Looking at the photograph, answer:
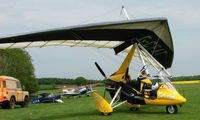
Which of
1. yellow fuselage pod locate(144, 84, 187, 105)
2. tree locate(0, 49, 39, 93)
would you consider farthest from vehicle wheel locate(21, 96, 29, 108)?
tree locate(0, 49, 39, 93)

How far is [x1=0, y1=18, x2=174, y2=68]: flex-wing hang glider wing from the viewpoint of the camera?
31.4 ft

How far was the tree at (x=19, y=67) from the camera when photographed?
4675cm

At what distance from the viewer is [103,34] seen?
11.4 meters

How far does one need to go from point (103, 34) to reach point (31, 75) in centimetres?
4207

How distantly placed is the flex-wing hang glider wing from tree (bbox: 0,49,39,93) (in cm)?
3688

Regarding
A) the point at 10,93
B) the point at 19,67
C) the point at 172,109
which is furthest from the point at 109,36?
the point at 19,67

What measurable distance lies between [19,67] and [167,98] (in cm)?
4237

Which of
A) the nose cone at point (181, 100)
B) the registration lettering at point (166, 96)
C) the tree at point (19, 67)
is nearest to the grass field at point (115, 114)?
the nose cone at point (181, 100)

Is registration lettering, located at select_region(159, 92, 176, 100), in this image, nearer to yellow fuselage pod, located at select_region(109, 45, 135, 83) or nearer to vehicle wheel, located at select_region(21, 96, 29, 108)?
yellow fuselage pod, located at select_region(109, 45, 135, 83)

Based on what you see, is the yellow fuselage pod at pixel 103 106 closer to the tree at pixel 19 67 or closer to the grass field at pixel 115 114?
the grass field at pixel 115 114

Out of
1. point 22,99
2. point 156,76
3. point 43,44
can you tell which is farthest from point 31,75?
point 156,76

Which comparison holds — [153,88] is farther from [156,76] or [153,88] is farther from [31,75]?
[31,75]

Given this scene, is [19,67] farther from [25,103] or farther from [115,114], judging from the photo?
[115,114]

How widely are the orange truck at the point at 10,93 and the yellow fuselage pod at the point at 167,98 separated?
36.1ft
